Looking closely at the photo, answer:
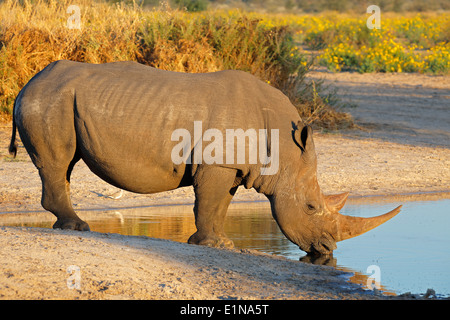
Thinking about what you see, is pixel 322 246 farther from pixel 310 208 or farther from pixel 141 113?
pixel 141 113

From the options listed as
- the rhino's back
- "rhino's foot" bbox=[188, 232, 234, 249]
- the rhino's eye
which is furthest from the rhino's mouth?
the rhino's back

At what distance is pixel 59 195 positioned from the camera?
695cm

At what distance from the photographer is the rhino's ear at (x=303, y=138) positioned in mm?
6688

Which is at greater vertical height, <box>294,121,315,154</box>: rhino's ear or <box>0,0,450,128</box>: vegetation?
<box>0,0,450,128</box>: vegetation

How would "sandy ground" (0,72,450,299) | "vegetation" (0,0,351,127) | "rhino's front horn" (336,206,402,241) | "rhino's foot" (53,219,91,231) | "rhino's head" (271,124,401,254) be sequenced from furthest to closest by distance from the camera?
"vegetation" (0,0,351,127), "rhino's foot" (53,219,91,231), "rhino's front horn" (336,206,402,241), "rhino's head" (271,124,401,254), "sandy ground" (0,72,450,299)

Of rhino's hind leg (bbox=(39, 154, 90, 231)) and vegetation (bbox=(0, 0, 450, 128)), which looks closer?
rhino's hind leg (bbox=(39, 154, 90, 231))

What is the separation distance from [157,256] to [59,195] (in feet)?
4.34

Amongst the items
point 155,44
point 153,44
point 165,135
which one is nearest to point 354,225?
point 165,135

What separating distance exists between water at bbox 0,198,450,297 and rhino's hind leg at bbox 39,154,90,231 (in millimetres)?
1080

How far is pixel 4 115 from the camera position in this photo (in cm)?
1371

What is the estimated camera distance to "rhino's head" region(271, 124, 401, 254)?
6.79 m

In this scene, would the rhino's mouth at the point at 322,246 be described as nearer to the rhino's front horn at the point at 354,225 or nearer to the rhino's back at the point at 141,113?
the rhino's front horn at the point at 354,225

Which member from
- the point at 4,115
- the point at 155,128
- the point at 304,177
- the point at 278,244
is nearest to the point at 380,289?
the point at 304,177

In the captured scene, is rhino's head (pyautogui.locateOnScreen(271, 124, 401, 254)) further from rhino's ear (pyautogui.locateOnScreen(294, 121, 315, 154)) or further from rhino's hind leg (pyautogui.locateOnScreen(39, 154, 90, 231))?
rhino's hind leg (pyautogui.locateOnScreen(39, 154, 90, 231))
